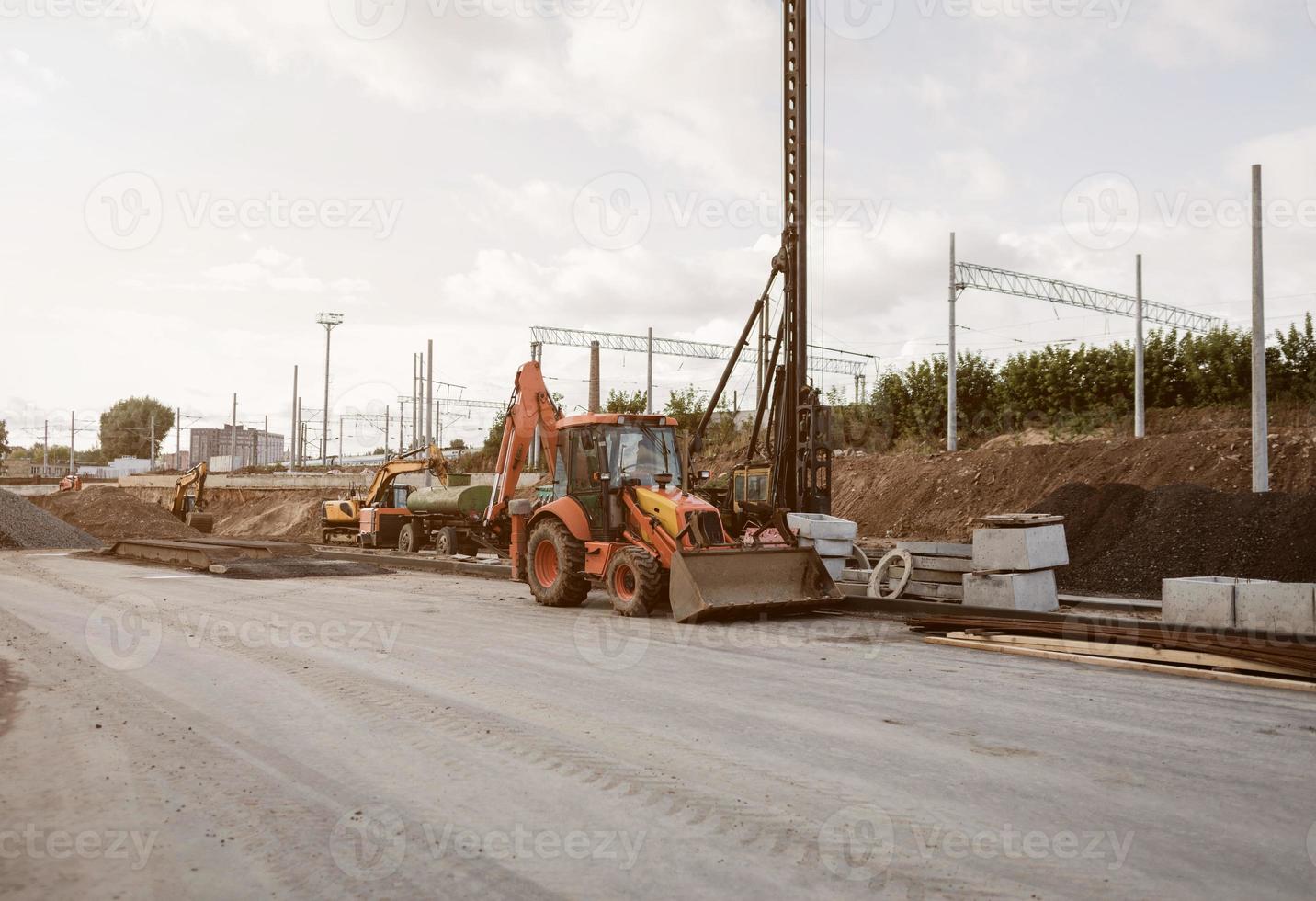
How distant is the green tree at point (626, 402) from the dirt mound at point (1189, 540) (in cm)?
3407

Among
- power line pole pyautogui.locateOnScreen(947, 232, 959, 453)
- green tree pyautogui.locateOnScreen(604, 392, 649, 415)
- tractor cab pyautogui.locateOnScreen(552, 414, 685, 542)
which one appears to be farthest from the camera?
green tree pyautogui.locateOnScreen(604, 392, 649, 415)

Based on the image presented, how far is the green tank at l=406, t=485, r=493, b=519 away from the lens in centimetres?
2461

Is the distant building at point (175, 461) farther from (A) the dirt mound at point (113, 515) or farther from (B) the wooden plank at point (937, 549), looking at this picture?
(B) the wooden plank at point (937, 549)

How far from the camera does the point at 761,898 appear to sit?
381cm

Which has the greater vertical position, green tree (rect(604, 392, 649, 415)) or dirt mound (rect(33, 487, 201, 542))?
green tree (rect(604, 392, 649, 415))

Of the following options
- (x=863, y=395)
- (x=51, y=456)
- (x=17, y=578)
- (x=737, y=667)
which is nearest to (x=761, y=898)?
(x=737, y=667)

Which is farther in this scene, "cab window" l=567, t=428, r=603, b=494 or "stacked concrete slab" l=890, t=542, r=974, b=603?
"stacked concrete slab" l=890, t=542, r=974, b=603

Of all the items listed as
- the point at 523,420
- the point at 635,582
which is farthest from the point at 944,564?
the point at 523,420

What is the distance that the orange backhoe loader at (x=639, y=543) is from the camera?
453 inches

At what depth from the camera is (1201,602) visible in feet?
35.0

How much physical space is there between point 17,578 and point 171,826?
16.7 metres

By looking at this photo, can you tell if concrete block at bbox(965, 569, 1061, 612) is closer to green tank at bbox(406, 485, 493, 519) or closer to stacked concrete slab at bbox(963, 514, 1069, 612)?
stacked concrete slab at bbox(963, 514, 1069, 612)
